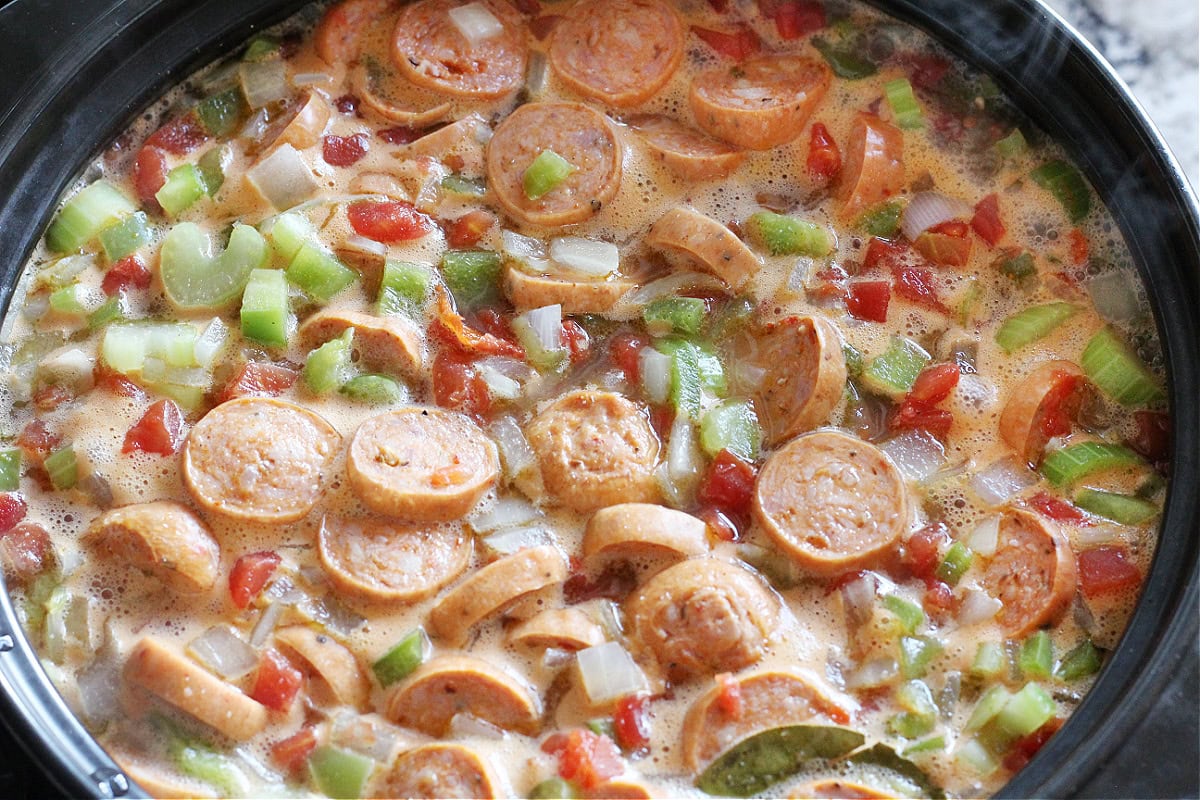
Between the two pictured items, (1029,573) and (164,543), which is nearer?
(164,543)

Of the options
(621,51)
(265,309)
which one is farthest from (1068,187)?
(265,309)

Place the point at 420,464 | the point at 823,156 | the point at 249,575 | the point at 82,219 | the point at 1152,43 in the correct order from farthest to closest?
the point at 1152,43 < the point at 823,156 < the point at 82,219 < the point at 420,464 < the point at 249,575

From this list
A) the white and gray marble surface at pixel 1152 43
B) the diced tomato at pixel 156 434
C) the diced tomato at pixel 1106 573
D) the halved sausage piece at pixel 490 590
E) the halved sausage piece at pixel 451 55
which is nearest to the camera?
the halved sausage piece at pixel 490 590

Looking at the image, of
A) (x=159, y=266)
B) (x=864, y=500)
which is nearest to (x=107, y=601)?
(x=159, y=266)

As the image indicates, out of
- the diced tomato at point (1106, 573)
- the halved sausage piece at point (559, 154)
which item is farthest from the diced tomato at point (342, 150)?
the diced tomato at point (1106, 573)

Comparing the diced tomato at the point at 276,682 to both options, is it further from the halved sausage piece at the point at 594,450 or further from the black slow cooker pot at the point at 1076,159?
the halved sausage piece at the point at 594,450

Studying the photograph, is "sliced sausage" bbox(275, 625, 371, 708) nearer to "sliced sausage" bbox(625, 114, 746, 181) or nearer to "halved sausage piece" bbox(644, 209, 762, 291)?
"halved sausage piece" bbox(644, 209, 762, 291)

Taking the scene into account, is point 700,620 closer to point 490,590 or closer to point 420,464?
point 490,590
